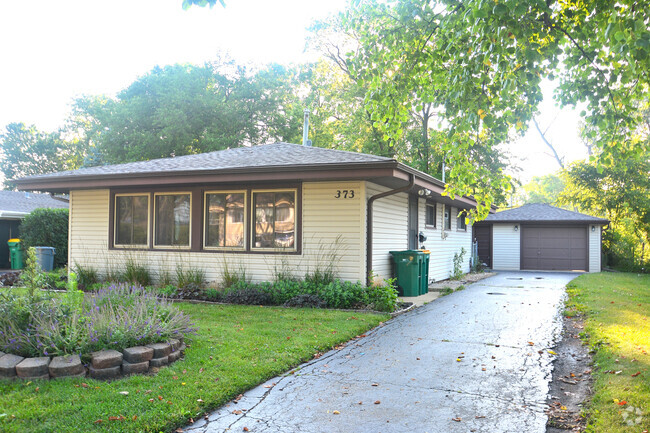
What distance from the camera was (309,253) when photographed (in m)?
10.1

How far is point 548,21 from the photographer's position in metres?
5.75

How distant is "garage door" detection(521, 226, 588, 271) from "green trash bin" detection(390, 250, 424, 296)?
1335 cm

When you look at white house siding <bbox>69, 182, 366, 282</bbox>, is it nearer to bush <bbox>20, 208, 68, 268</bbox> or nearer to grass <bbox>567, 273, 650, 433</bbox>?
grass <bbox>567, 273, 650, 433</bbox>

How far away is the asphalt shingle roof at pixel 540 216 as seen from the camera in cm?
2094

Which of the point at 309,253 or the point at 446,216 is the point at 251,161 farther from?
the point at 446,216

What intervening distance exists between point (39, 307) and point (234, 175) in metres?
5.62

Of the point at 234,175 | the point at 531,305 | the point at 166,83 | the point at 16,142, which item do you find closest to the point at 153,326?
the point at 234,175

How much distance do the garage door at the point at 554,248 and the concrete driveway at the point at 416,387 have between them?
51.5ft

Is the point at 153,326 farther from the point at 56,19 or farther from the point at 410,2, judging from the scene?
the point at 410,2

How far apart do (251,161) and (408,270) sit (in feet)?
14.2

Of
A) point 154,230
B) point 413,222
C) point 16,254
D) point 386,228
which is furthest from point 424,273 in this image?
point 16,254

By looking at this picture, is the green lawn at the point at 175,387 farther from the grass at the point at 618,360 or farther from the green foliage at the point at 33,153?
the green foliage at the point at 33,153

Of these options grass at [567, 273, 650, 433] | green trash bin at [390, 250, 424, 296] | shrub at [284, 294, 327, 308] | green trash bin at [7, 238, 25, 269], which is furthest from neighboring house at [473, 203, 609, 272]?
green trash bin at [7, 238, 25, 269]

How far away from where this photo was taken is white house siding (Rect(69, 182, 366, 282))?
980 centimetres
